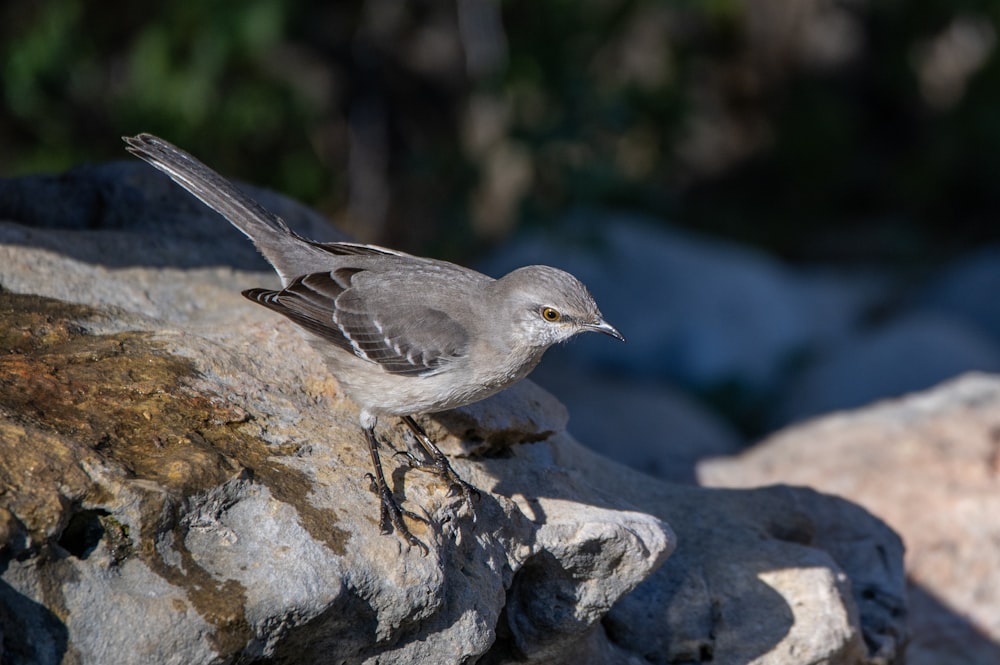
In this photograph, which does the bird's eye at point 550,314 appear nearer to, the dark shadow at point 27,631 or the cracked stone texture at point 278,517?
the cracked stone texture at point 278,517

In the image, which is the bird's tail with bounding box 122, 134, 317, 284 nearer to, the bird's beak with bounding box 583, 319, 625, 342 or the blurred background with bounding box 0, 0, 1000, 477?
the bird's beak with bounding box 583, 319, 625, 342

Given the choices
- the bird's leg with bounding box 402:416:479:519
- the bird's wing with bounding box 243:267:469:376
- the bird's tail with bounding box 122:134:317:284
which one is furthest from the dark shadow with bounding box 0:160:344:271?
the bird's leg with bounding box 402:416:479:519

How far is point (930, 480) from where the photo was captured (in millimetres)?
6641

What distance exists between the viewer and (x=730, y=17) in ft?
44.2

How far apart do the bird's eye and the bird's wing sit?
1.16 feet

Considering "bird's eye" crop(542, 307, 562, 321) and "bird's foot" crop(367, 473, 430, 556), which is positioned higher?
"bird's eye" crop(542, 307, 562, 321)

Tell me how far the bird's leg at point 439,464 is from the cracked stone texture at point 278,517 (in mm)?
64

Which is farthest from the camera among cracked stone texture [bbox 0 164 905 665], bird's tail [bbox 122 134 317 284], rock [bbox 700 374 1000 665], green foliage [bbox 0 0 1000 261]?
green foliage [bbox 0 0 1000 261]

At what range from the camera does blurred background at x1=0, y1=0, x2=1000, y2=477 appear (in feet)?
31.0

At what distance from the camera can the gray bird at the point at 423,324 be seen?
4.54 meters

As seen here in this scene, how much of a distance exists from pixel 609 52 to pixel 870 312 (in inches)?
167

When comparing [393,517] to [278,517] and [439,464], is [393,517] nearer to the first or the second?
[278,517]

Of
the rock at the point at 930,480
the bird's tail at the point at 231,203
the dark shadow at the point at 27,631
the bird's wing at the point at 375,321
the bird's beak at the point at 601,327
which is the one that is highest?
the rock at the point at 930,480

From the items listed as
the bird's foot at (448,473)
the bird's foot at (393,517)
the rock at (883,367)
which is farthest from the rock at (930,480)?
the bird's foot at (393,517)
